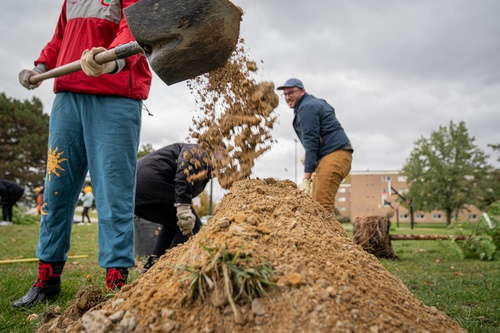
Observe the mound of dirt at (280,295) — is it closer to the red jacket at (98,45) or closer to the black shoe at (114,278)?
the black shoe at (114,278)

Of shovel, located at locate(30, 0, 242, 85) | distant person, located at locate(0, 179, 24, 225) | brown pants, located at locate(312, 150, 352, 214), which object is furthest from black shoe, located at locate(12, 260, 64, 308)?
distant person, located at locate(0, 179, 24, 225)

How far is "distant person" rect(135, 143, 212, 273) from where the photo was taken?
3770mm

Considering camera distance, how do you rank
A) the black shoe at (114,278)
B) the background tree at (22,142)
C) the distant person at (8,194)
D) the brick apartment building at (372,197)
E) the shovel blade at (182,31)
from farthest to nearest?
the brick apartment building at (372,197), the background tree at (22,142), the distant person at (8,194), the black shoe at (114,278), the shovel blade at (182,31)

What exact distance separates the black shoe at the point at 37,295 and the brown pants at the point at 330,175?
309 cm

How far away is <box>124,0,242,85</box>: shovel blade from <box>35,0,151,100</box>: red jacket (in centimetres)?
50

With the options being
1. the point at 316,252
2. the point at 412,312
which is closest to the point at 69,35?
the point at 316,252

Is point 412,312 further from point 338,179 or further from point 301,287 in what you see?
point 338,179

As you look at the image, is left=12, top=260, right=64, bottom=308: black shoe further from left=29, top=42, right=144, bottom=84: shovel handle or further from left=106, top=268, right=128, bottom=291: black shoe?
left=29, top=42, right=144, bottom=84: shovel handle

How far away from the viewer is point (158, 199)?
12.8 feet

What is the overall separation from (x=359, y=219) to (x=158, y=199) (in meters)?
3.94

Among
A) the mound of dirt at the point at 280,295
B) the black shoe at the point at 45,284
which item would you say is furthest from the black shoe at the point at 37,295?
the mound of dirt at the point at 280,295

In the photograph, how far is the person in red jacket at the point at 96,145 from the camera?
2.53 meters

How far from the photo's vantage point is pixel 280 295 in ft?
4.03

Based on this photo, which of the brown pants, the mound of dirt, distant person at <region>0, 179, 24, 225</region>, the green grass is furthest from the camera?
distant person at <region>0, 179, 24, 225</region>
